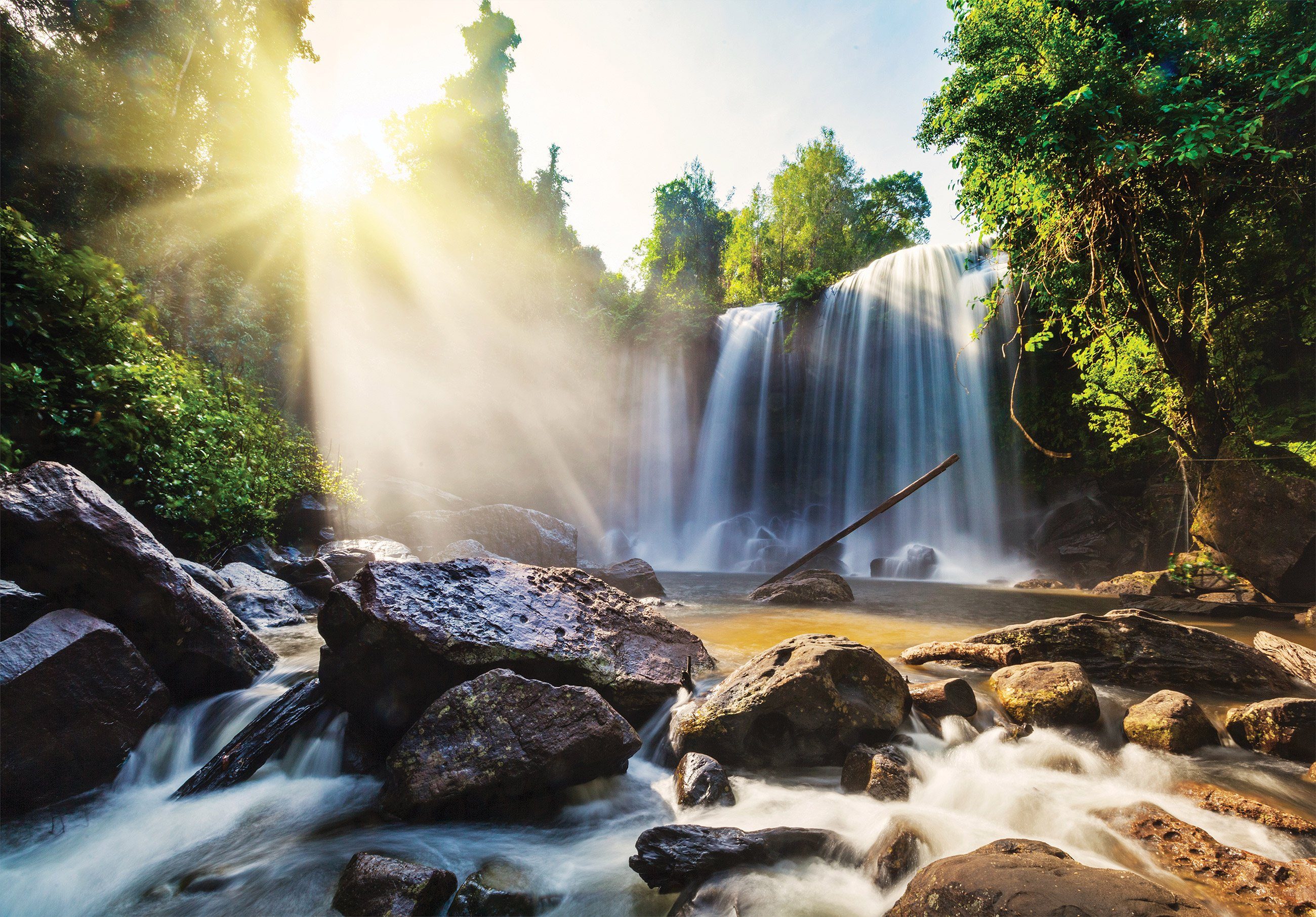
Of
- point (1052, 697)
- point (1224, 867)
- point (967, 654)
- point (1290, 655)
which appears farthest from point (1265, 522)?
point (1224, 867)

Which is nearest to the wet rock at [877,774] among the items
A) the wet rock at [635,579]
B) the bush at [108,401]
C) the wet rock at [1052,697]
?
the wet rock at [1052,697]

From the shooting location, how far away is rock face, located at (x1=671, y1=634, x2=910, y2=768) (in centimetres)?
332

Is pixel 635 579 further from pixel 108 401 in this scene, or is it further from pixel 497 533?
pixel 108 401

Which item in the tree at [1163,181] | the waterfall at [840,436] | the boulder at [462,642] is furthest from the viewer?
the waterfall at [840,436]

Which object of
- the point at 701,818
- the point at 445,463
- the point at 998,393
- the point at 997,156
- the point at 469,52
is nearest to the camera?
the point at 701,818

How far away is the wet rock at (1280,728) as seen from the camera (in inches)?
124

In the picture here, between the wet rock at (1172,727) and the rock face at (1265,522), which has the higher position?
the rock face at (1265,522)

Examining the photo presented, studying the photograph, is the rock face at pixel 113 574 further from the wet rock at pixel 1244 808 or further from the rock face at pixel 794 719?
the wet rock at pixel 1244 808

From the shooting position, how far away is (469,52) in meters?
30.6

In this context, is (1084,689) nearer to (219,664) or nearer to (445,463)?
(219,664)

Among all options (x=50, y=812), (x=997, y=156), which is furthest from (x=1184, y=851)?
(x=997, y=156)

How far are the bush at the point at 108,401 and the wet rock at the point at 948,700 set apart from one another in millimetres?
7547

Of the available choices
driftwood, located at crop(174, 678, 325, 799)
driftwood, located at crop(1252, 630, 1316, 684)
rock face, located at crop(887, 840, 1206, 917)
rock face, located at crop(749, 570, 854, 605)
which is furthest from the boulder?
rock face, located at crop(749, 570, 854, 605)

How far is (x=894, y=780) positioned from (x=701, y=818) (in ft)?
3.81
